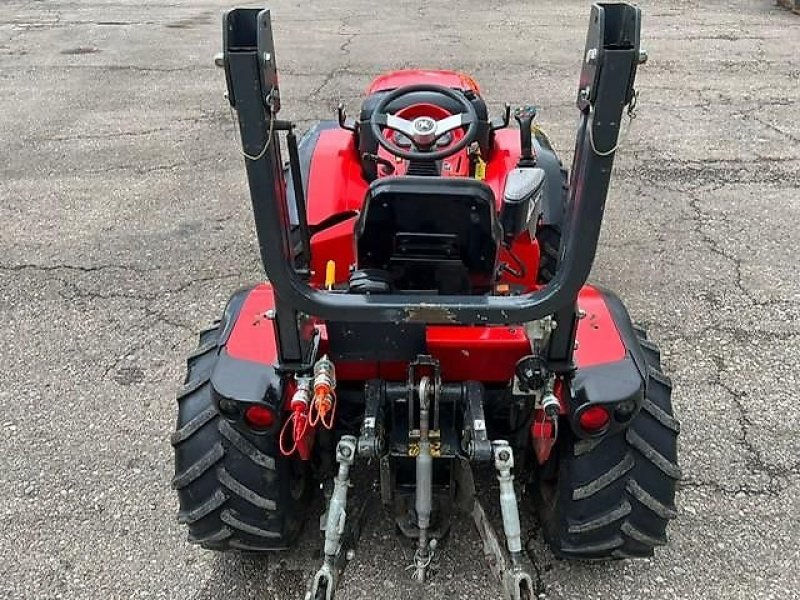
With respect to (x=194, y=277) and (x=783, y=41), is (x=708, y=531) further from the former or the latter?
(x=783, y=41)

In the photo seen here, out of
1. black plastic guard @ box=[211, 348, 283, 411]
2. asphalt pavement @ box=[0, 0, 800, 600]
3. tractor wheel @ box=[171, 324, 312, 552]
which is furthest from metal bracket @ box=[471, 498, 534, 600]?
black plastic guard @ box=[211, 348, 283, 411]

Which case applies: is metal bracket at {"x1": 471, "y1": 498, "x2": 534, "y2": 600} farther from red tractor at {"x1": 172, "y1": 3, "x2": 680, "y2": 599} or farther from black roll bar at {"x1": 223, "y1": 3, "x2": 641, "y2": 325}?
black roll bar at {"x1": 223, "y1": 3, "x2": 641, "y2": 325}

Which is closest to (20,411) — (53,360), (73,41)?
(53,360)

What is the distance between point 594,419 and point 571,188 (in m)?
0.67

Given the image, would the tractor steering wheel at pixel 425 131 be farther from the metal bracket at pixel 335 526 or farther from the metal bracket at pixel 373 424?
the metal bracket at pixel 335 526

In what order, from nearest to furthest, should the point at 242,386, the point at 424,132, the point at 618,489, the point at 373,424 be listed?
the point at 373,424
the point at 242,386
the point at 618,489
the point at 424,132

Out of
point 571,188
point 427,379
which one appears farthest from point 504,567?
point 571,188

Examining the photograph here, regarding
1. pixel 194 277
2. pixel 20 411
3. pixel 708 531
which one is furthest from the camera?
pixel 194 277

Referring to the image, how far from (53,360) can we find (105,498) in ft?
3.55

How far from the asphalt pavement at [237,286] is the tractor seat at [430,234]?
103 cm

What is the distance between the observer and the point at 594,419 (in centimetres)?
213

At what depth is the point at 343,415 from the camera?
248 centimetres

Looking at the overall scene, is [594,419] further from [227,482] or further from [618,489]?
[227,482]

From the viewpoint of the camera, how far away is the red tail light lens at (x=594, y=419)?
2.11m
